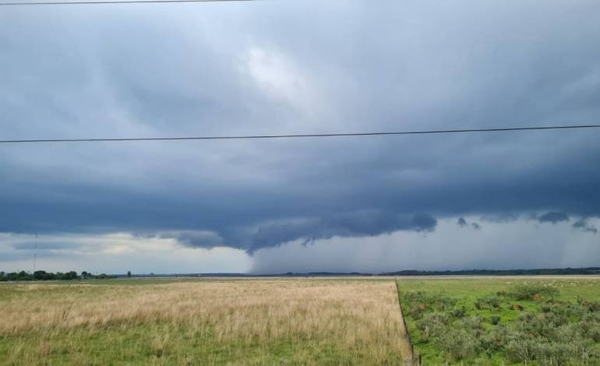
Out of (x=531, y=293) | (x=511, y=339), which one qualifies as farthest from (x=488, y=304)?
(x=511, y=339)

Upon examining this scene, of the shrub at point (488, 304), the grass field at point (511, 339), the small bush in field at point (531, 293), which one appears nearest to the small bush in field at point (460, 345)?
the grass field at point (511, 339)

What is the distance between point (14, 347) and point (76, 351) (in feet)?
7.76

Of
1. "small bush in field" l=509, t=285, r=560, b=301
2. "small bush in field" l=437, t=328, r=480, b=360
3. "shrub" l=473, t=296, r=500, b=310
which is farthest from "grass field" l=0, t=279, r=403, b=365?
"small bush in field" l=509, t=285, r=560, b=301

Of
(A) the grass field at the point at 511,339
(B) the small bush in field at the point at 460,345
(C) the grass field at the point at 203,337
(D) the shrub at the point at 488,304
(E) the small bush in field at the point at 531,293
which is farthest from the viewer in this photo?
(E) the small bush in field at the point at 531,293

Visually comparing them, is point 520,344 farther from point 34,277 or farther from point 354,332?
point 34,277

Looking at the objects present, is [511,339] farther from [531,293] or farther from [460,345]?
[531,293]

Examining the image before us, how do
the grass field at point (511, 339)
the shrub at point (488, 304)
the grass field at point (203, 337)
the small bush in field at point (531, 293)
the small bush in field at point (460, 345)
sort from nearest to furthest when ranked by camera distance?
the grass field at point (511, 339) < the small bush in field at point (460, 345) < the grass field at point (203, 337) < the shrub at point (488, 304) < the small bush in field at point (531, 293)

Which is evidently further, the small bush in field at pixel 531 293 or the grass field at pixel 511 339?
the small bush in field at pixel 531 293

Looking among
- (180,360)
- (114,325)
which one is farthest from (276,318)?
(180,360)

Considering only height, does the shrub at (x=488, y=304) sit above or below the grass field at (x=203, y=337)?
below

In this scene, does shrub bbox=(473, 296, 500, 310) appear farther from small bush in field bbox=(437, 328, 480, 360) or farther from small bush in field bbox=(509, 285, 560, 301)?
small bush in field bbox=(437, 328, 480, 360)

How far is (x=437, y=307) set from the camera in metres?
30.6

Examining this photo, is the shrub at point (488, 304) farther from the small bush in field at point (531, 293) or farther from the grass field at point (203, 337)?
the grass field at point (203, 337)

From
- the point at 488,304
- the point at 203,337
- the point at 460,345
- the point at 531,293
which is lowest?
the point at 488,304
